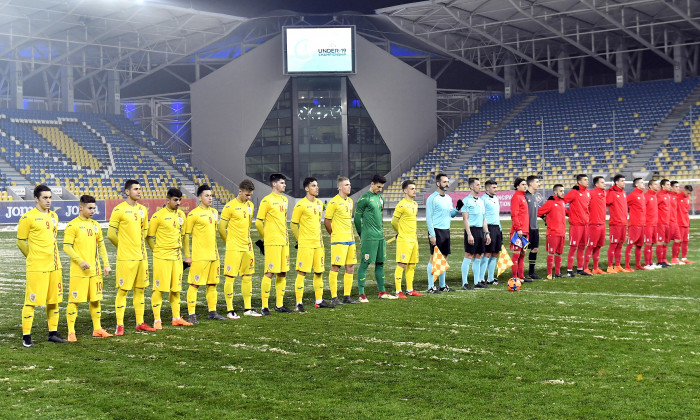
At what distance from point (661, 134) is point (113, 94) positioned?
3610cm

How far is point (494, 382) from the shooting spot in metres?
7.21

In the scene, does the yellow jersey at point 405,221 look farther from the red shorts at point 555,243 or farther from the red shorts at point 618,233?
the red shorts at point 618,233

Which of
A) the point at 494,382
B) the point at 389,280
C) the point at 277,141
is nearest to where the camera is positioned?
the point at 494,382

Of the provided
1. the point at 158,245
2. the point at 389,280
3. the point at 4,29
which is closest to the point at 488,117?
the point at 4,29

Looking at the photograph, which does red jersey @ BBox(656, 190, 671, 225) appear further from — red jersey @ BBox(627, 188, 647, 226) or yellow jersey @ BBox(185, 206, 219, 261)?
yellow jersey @ BBox(185, 206, 219, 261)

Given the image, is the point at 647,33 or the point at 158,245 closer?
the point at 158,245

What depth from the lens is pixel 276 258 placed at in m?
11.5

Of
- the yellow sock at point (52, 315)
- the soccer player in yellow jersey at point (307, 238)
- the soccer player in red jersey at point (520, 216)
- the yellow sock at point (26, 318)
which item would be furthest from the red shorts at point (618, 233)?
the yellow sock at point (26, 318)

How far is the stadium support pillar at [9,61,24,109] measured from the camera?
164 ft

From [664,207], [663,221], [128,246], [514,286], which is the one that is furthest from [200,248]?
[664,207]

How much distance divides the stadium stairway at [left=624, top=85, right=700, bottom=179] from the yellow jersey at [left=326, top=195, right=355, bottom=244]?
3234cm

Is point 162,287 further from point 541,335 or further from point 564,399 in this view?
point 564,399

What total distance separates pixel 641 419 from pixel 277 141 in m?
45.0

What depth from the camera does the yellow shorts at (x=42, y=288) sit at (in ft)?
30.8
